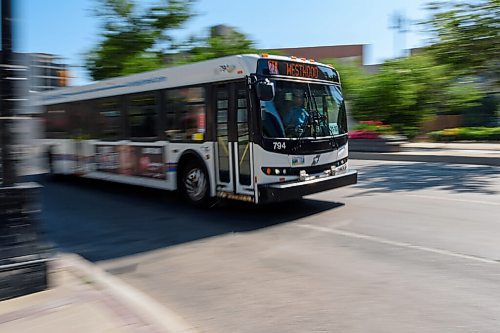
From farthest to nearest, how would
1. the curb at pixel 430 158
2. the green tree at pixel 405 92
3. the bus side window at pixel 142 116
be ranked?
1. the green tree at pixel 405 92
2. the curb at pixel 430 158
3. the bus side window at pixel 142 116

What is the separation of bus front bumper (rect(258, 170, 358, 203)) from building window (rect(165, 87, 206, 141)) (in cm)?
195

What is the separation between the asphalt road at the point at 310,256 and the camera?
4.45 metres

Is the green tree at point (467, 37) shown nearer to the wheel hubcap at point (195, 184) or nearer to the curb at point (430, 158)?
the curb at point (430, 158)

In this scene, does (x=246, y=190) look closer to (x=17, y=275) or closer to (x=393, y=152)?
(x=17, y=275)

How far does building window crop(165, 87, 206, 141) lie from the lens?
9445mm

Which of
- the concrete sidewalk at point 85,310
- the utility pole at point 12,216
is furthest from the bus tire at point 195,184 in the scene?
the utility pole at point 12,216

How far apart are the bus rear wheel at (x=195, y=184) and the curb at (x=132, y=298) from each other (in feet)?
11.6

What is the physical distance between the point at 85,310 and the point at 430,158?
18099 millimetres

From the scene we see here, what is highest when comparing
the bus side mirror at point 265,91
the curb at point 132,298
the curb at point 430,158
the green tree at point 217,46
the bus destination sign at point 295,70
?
the green tree at point 217,46

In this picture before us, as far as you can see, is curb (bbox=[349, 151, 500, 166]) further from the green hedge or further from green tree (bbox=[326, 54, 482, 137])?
the green hedge

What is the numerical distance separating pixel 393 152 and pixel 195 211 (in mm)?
15739

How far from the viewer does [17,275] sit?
4.75 metres

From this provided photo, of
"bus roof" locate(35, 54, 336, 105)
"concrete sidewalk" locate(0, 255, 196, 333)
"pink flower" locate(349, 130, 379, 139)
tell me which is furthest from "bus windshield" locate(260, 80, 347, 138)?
"pink flower" locate(349, 130, 379, 139)

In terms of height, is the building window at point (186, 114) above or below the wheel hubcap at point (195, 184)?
above
